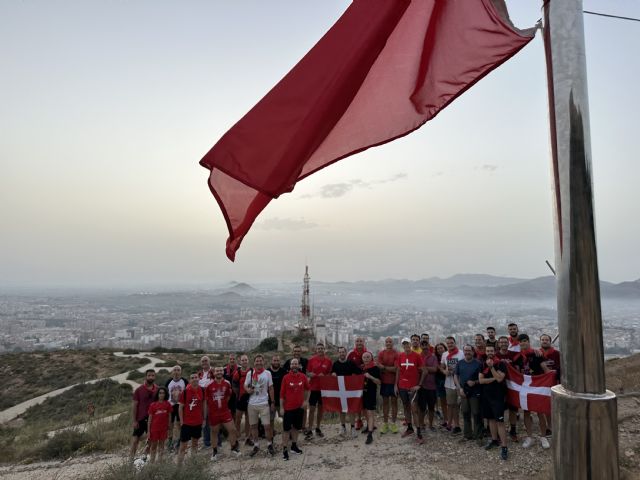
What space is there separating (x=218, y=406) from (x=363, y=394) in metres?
3.43

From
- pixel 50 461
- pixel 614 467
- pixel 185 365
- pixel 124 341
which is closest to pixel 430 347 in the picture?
pixel 614 467

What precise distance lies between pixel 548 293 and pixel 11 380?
365 feet

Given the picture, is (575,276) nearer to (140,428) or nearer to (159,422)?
(159,422)

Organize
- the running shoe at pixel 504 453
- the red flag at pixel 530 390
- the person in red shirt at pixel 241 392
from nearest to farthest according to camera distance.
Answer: the running shoe at pixel 504 453 → the red flag at pixel 530 390 → the person in red shirt at pixel 241 392

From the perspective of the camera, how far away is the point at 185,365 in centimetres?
2811

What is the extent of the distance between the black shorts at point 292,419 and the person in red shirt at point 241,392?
1.04 metres

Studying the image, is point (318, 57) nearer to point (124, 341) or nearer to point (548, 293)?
point (124, 341)

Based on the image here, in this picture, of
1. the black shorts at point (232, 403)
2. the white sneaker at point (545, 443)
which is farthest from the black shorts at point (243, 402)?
the white sneaker at point (545, 443)

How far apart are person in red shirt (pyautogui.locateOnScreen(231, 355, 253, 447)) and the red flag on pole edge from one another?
7.12 m

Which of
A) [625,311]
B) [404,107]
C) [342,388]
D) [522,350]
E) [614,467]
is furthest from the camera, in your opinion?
[625,311]

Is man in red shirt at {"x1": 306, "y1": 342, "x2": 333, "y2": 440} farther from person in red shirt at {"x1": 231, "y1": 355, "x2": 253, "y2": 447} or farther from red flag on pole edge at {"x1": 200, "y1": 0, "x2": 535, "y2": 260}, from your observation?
red flag on pole edge at {"x1": 200, "y1": 0, "x2": 535, "y2": 260}

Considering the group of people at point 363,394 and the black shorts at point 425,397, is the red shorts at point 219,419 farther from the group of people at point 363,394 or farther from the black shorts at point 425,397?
the black shorts at point 425,397

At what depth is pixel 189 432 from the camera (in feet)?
29.8

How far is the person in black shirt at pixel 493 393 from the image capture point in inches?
341
